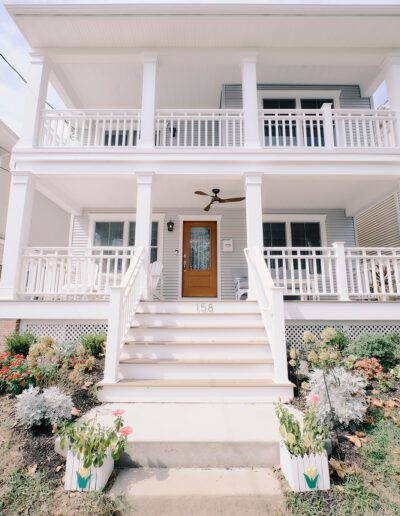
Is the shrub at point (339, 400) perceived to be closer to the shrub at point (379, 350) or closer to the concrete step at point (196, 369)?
the concrete step at point (196, 369)

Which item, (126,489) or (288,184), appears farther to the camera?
(288,184)

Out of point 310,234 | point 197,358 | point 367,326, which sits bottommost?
point 197,358

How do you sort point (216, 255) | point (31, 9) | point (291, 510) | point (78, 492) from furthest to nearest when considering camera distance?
1. point (216, 255)
2. point (31, 9)
3. point (78, 492)
4. point (291, 510)

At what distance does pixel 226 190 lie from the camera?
769 centimetres

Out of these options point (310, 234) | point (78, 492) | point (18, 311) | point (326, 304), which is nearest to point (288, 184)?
point (310, 234)

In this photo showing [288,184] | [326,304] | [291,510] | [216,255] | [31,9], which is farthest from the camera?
[216,255]

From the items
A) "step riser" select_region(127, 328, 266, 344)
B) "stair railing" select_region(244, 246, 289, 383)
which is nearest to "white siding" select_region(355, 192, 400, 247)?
"stair railing" select_region(244, 246, 289, 383)

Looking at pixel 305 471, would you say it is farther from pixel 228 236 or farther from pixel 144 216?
pixel 228 236

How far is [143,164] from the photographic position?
6.21 meters

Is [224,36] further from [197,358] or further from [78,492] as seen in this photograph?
[78,492]

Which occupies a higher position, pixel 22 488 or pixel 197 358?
pixel 197 358

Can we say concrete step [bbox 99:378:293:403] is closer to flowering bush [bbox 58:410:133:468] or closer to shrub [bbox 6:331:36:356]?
flowering bush [bbox 58:410:133:468]

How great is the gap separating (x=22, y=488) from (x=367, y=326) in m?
5.37

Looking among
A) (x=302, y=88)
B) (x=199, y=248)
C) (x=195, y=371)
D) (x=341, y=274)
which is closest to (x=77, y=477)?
(x=195, y=371)
